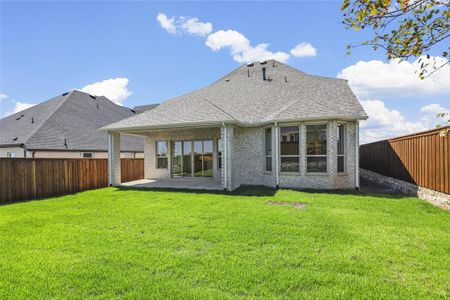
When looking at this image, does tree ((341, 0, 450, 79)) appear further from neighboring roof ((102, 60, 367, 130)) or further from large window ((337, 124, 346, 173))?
large window ((337, 124, 346, 173))

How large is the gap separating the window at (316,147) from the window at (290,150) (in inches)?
20.0

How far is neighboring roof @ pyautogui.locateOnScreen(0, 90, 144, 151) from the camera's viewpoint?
56.8 feet

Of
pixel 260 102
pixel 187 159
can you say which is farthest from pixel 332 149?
pixel 187 159

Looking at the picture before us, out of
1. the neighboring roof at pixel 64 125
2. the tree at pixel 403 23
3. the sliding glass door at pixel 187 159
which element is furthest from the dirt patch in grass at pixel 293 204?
the neighboring roof at pixel 64 125

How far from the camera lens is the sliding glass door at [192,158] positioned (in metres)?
15.2

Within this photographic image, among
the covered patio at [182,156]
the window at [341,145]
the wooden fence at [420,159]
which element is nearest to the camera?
the wooden fence at [420,159]

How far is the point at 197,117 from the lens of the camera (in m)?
11.8

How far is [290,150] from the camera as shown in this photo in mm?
11633

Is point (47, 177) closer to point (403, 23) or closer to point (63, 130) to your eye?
point (63, 130)

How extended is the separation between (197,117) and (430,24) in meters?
9.72

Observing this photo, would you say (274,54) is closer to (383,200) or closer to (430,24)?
(383,200)

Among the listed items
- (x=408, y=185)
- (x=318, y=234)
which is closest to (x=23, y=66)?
(x=318, y=234)

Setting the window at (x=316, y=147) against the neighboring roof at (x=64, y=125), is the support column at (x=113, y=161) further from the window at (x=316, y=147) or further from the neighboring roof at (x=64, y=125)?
the window at (x=316, y=147)

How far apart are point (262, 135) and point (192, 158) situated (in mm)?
5092
